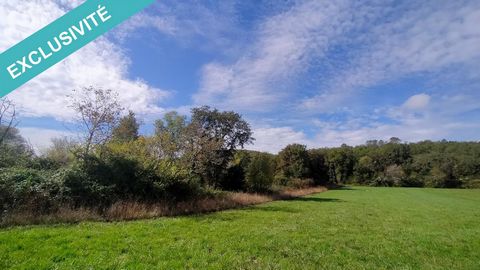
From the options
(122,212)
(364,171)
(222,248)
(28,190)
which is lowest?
(222,248)

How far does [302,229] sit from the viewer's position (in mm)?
12984

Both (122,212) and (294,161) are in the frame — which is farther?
(294,161)

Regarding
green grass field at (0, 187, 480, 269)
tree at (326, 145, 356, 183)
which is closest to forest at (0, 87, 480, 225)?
green grass field at (0, 187, 480, 269)

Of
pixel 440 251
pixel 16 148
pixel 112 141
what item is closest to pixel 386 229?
pixel 440 251

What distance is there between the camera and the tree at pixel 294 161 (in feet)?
211

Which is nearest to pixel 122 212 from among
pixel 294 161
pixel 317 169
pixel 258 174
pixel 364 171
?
pixel 258 174

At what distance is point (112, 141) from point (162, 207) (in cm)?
712

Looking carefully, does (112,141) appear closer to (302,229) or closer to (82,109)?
(82,109)

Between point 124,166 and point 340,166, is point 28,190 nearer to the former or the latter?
point 124,166

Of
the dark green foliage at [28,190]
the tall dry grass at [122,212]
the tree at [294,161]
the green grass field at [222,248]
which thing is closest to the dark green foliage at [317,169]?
the tree at [294,161]

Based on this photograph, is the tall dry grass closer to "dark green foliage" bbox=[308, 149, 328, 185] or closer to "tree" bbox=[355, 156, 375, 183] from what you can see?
"dark green foliage" bbox=[308, 149, 328, 185]

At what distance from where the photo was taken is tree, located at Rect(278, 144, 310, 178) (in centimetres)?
6419

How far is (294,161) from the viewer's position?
6538 centimetres

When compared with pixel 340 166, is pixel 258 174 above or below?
below
